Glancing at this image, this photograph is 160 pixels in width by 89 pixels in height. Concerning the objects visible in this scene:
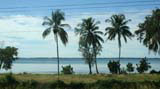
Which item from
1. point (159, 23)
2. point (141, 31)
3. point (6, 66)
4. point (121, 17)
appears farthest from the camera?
point (6, 66)

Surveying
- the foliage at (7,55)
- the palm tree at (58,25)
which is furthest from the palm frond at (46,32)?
the foliage at (7,55)

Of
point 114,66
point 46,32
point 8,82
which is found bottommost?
point 8,82

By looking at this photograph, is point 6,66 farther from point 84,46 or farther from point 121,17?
point 121,17

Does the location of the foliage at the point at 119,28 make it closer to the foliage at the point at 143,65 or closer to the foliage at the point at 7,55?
the foliage at the point at 143,65

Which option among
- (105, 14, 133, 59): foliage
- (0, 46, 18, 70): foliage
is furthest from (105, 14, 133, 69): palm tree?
(0, 46, 18, 70): foliage

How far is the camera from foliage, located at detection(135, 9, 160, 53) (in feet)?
199

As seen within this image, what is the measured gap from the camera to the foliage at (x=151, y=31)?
60.6 meters

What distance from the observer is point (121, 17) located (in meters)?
72.6

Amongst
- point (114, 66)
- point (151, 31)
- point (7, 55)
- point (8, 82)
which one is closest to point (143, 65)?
point (114, 66)

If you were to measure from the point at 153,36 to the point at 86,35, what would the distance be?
1551 cm

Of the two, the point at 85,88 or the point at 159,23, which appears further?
the point at 159,23

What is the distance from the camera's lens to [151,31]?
62.8m

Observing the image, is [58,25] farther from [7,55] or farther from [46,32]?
[7,55]

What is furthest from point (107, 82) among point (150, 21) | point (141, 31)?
point (141, 31)
